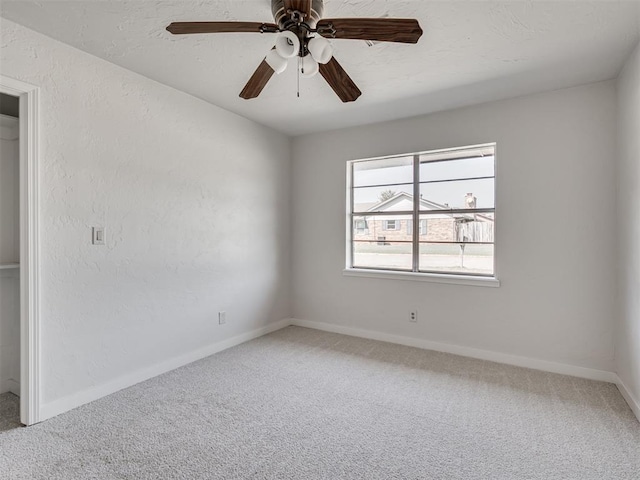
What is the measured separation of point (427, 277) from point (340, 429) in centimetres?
198

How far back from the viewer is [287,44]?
5.18 feet

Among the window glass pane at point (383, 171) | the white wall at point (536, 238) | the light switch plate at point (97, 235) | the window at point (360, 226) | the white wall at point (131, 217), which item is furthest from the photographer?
the window at point (360, 226)

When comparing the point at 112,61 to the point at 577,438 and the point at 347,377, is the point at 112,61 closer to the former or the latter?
the point at 347,377

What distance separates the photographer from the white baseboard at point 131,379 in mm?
2250

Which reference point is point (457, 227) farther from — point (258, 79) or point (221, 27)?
point (221, 27)

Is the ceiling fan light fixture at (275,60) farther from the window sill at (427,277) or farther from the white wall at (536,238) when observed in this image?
the window sill at (427,277)

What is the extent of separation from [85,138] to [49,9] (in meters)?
0.78

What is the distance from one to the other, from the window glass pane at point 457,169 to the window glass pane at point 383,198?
0.80 feet

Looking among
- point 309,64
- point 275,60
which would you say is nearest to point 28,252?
point 275,60

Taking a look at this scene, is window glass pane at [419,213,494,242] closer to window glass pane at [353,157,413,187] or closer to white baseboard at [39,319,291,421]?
window glass pane at [353,157,413,187]

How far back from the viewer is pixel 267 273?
4.14m

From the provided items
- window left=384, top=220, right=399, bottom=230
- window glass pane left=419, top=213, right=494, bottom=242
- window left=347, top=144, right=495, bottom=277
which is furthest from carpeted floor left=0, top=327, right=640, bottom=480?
window left=384, top=220, right=399, bottom=230

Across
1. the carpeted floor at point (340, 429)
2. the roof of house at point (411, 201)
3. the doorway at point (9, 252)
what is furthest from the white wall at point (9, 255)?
the roof of house at point (411, 201)

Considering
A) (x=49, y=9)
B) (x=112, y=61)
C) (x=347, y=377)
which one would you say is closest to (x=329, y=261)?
(x=347, y=377)
